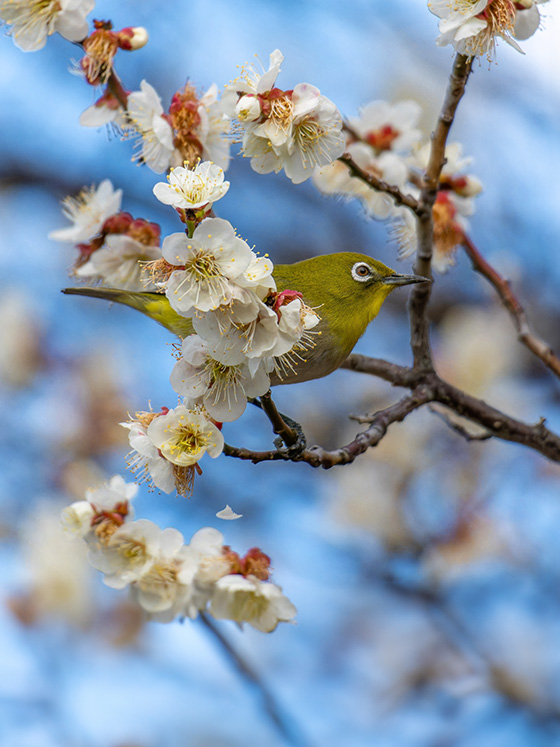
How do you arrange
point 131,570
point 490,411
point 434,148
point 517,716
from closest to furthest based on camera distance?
point 131,570
point 434,148
point 490,411
point 517,716

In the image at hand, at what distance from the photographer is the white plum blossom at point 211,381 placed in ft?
4.58

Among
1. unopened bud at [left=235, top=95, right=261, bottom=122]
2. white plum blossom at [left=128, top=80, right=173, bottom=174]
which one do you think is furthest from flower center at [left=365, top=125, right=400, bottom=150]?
unopened bud at [left=235, top=95, right=261, bottom=122]

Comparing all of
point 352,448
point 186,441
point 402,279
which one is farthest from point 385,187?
point 186,441

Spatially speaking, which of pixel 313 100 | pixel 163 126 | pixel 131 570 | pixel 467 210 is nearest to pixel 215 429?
pixel 131 570

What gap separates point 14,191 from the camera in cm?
428

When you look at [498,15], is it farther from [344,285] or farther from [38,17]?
[38,17]

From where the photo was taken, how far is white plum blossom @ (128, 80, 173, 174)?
2.03 meters

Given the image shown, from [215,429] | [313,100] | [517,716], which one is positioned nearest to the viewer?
[215,429]

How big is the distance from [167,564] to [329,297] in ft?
2.76

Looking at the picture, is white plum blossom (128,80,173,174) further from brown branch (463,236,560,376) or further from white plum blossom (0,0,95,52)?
brown branch (463,236,560,376)

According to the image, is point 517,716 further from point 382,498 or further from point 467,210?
point 467,210

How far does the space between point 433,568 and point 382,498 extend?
1.72 feet

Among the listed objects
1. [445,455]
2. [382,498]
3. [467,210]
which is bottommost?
[467,210]

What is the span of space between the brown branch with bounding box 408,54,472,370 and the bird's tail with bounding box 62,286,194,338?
657 millimetres
